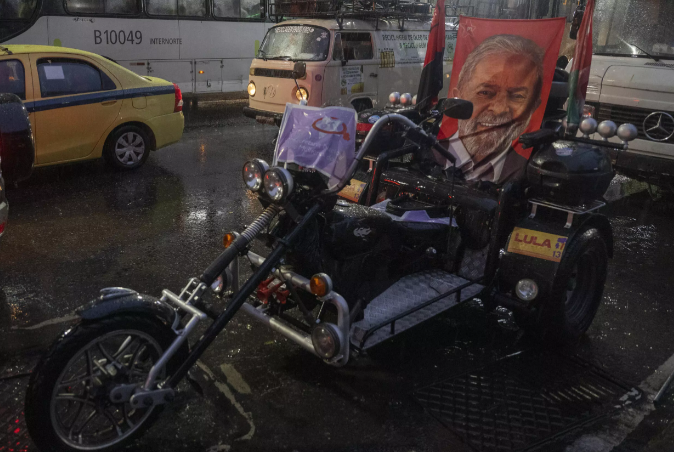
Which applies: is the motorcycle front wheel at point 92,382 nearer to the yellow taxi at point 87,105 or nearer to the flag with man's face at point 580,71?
the flag with man's face at point 580,71

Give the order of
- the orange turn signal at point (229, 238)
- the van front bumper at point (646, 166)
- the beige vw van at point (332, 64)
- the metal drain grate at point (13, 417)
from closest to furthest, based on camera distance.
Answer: the metal drain grate at point (13, 417) < the orange turn signal at point (229, 238) < the van front bumper at point (646, 166) < the beige vw van at point (332, 64)

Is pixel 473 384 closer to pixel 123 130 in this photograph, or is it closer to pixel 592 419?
pixel 592 419

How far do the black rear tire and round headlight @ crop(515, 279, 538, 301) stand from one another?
96 mm

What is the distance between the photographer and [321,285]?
3.20m

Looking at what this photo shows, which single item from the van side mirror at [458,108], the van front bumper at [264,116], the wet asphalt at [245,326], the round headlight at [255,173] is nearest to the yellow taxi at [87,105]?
the wet asphalt at [245,326]

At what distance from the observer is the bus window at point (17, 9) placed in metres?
11.8

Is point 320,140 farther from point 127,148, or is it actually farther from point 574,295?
point 127,148

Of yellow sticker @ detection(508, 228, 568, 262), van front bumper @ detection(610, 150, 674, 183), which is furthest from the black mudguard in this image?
van front bumper @ detection(610, 150, 674, 183)

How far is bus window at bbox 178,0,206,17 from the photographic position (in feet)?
46.9

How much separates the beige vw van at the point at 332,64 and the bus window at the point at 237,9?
12.0 feet

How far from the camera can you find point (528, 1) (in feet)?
33.0

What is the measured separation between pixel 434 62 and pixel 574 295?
2.59 m

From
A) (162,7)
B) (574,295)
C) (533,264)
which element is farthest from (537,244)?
(162,7)

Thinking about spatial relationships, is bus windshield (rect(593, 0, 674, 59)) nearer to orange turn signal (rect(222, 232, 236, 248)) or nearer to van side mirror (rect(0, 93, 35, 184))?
orange turn signal (rect(222, 232, 236, 248))
